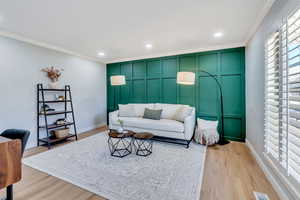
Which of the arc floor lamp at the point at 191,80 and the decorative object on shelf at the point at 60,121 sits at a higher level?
the arc floor lamp at the point at 191,80

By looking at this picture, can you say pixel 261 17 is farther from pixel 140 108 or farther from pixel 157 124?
pixel 140 108

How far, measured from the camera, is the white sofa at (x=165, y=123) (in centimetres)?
327

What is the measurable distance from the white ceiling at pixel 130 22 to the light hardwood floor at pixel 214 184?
2516mm

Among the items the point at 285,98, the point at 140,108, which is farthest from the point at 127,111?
the point at 285,98

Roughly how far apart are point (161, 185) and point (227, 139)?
105 inches

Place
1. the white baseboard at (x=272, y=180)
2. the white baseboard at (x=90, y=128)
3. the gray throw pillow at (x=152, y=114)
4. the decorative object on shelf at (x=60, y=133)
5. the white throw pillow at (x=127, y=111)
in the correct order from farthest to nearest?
the white baseboard at (x=90, y=128) < the white throw pillow at (x=127, y=111) < the gray throw pillow at (x=152, y=114) < the decorative object on shelf at (x=60, y=133) < the white baseboard at (x=272, y=180)

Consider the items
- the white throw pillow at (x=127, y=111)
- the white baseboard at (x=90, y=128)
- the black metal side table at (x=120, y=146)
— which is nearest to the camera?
the black metal side table at (x=120, y=146)

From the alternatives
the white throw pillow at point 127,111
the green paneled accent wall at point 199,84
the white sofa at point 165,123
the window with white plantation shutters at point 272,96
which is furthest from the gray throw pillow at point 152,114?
the window with white plantation shutters at point 272,96

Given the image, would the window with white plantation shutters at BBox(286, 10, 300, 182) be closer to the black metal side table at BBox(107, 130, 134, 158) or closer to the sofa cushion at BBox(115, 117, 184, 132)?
the sofa cushion at BBox(115, 117, 184, 132)

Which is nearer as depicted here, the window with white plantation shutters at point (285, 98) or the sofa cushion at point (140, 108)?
the window with white plantation shutters at point (285, 98)

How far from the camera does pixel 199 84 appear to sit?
4.00m

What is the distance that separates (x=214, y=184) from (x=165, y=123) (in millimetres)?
1739

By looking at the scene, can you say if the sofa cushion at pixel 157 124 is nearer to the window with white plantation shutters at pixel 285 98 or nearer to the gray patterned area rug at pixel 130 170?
the gray patterned area rug at pixel 130 170

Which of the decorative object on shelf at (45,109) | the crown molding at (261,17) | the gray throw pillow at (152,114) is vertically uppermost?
the crown molding at (261,17)
